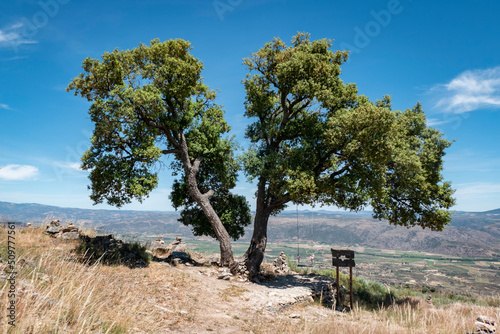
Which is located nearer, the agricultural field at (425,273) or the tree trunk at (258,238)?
the tree trunk at (258,238)

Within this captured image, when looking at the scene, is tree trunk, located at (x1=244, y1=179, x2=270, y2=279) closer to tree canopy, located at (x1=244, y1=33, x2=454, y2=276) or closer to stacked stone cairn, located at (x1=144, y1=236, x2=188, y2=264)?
tree canopy, located at (x1=244, y1=33, x2=454, y2=276)

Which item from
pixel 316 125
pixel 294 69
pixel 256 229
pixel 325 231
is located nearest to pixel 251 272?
pixel 256 229

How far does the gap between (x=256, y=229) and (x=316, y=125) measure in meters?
7.54

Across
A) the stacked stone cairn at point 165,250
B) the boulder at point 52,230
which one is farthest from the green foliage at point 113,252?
the stacked stone cairn at point 165,250

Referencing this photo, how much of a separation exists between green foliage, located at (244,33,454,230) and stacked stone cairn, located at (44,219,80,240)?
11.3 m

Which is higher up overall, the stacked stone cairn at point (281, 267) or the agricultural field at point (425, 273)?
the stacked stone cairn at point (281, 267)

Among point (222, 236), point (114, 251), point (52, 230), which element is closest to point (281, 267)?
point (222, 236)

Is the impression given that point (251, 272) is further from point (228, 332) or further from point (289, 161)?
point (228, 332)

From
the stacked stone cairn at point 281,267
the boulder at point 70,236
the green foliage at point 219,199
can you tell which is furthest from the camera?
the stacked stone cairn at point 281,267

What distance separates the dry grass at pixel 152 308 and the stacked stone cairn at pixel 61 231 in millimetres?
714

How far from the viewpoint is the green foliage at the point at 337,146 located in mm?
13914

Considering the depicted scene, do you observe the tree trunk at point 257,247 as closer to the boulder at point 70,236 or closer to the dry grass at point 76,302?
the dry grass at point 76,302

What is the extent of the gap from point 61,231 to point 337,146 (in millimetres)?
17079

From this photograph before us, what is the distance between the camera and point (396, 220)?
16.6 metres
